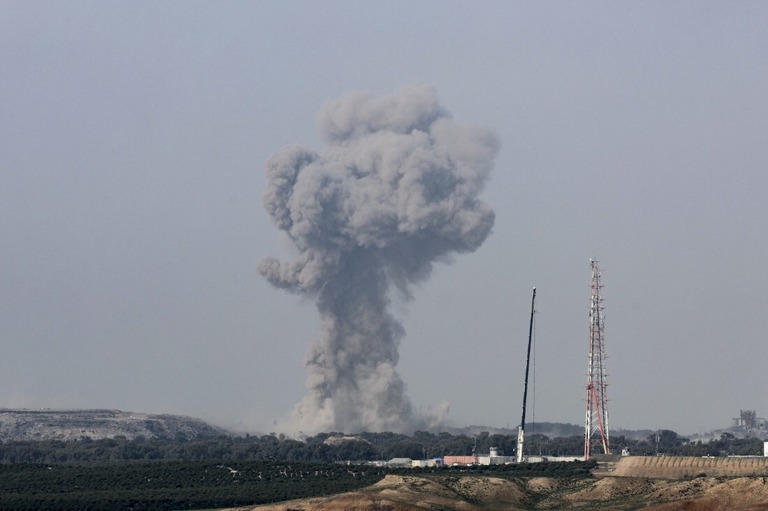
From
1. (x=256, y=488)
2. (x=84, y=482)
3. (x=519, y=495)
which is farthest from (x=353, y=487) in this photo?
(x=84, y=482)

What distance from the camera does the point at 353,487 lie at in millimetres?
132750

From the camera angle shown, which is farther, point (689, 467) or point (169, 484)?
point (169, 484)

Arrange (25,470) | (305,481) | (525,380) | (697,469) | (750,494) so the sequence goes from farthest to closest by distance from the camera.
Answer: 1. (525,380)
2. (25,470)
3. (305,481)
4. (697,469)
5. (750,494)

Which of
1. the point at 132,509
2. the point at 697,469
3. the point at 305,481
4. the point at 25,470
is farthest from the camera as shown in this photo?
the point at 25,470

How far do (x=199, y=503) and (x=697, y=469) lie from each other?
4392 centimetres

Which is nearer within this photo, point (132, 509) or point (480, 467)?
point (132, 509)

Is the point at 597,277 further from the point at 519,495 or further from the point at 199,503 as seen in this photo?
the point at 199,503

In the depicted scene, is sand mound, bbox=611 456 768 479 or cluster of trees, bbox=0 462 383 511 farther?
sand mound, bbox=611 456 768 479

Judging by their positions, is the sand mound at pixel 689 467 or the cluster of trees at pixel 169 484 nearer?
the cluster of trees at pixel 169 484

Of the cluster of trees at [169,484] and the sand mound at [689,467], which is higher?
the sand mound at [689,467]

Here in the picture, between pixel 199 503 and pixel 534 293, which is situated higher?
pixel 534 293

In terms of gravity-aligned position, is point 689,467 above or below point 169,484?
above

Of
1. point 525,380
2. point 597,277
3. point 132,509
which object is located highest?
point 597,277

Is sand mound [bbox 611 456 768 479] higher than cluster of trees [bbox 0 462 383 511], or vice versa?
sand mound [bbox 611 456 768 479]
